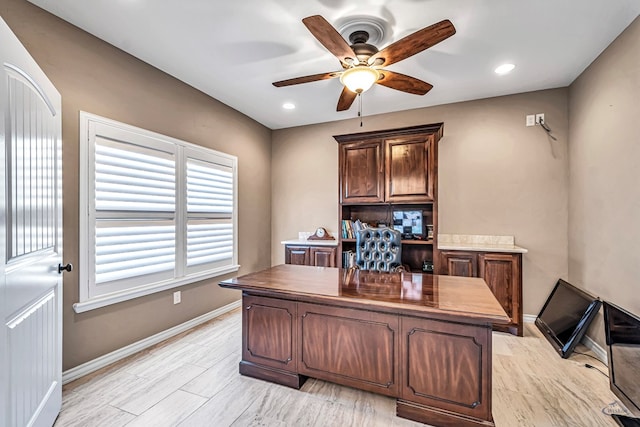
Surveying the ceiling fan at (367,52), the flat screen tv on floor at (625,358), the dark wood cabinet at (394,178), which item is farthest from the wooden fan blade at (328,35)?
the flat screen tv on floor at (625,358)

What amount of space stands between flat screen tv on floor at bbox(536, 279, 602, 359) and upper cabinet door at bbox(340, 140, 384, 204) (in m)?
2.20

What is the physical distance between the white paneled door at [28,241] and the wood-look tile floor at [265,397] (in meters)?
0.35

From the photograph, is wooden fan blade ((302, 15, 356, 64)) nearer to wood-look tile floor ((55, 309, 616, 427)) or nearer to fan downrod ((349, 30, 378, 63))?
fan downrod ((349, 30, 378, 63))

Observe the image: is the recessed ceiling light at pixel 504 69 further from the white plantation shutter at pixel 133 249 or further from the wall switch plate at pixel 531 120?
the white plantation shutter at pixel 133 249

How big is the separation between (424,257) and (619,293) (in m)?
1.80

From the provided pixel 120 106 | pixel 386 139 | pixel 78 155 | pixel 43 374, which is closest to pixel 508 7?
pixel 386 139

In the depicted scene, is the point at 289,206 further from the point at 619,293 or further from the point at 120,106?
the point at 619,293

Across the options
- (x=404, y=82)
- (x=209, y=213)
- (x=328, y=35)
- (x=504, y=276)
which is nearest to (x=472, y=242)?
(x=504, y=276)

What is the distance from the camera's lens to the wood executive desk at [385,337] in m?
1.62

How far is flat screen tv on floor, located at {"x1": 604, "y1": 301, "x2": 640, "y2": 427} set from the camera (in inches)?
67.5

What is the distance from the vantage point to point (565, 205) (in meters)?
3.31

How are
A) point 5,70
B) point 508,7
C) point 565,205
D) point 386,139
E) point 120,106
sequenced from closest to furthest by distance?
1. point 5,70
2. point 508,7
3. point 120,106
4. point 565,205
5. point 386,139

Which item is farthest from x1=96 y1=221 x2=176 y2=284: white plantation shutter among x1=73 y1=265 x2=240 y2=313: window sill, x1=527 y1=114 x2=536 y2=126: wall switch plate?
x1=527 y1=114 x2=536 y2=126: wall switch plate

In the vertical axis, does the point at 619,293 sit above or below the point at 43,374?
above
